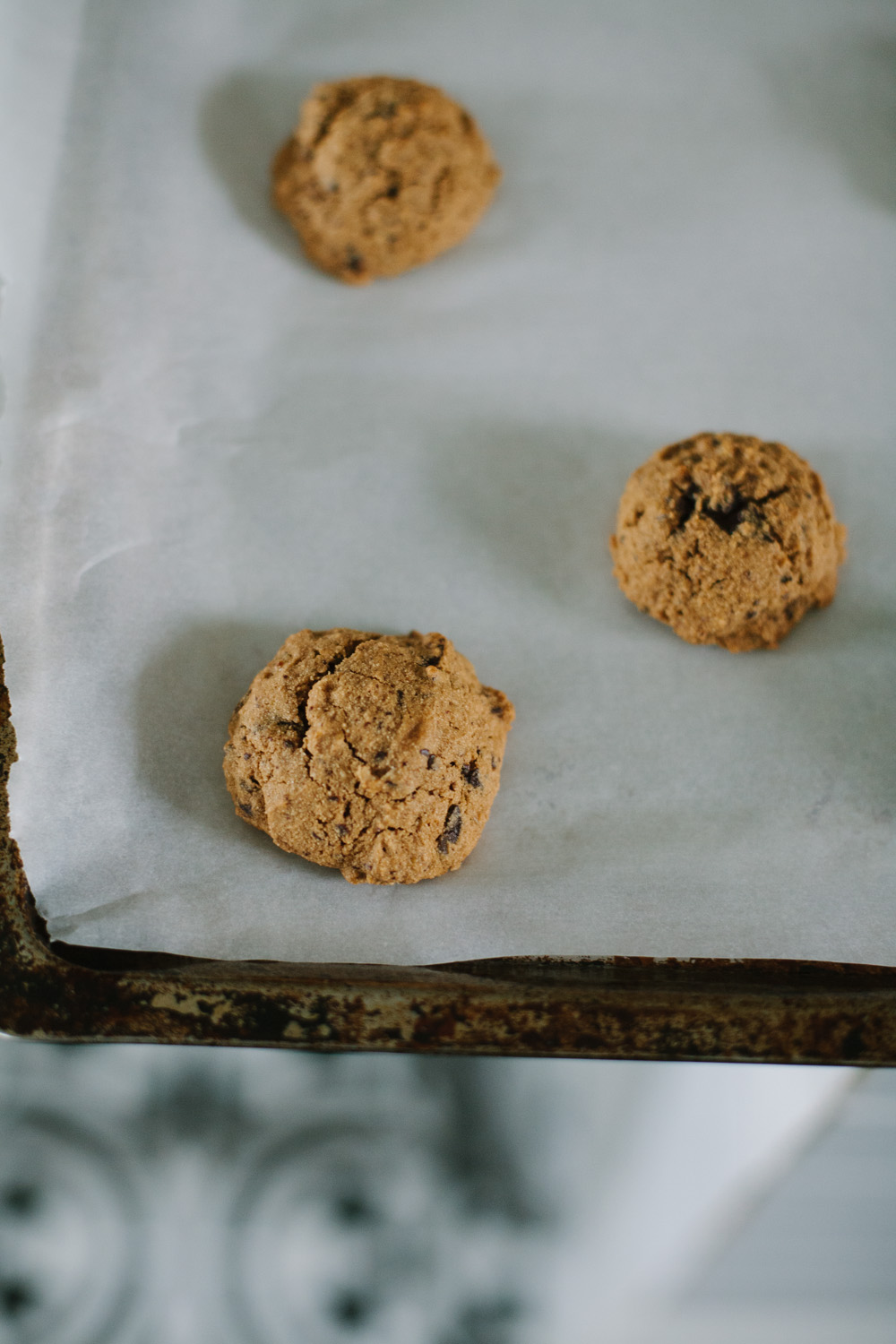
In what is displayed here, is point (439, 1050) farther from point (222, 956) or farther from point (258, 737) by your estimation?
point (258, 737)

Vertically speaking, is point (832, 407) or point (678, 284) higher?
point (678, 284)

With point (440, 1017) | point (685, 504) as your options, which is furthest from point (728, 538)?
point (440, 1017)

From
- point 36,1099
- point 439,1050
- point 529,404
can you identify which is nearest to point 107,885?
point 439,1050

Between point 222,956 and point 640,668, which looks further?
point 640,668

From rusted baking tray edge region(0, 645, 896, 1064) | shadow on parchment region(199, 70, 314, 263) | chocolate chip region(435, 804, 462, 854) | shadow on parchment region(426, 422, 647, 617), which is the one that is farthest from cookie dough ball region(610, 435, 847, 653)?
shadow on parchment region(199, 70, 314, 263)

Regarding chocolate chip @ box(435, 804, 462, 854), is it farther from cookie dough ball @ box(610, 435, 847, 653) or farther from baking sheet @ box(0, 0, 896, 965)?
cookie dough ball @ box(610, 435, 847, 653)

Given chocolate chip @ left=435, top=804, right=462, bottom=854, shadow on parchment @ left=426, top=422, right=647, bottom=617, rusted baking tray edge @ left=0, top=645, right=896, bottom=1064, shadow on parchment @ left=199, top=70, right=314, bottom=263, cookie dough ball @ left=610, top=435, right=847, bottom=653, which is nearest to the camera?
rusted baking tray edge @ left=0, top=645, right=896, bottom=1064

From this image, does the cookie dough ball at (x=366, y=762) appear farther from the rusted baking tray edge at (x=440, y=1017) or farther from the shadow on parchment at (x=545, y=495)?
the shadow on parchment at (x=545, y=495)
